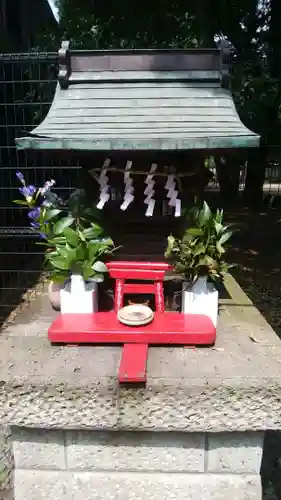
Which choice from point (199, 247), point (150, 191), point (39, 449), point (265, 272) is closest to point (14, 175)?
point (150, 191)

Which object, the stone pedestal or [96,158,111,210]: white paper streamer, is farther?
[96,158,111,210]: white paper streamer

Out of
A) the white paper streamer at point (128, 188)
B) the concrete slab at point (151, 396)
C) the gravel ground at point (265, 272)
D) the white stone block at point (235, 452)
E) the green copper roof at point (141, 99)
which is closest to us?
the concrete slab at point (151, 396)

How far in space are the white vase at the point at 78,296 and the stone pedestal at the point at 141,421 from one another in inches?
9.1

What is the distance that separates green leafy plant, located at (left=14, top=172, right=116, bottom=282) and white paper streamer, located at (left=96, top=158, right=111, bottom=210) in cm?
9

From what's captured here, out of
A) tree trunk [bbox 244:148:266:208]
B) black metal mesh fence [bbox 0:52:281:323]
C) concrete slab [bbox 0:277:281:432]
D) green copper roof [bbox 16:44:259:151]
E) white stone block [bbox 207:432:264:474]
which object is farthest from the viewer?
tree trunk [bbox 244:148:266:208]

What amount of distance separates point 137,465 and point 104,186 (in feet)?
4.33

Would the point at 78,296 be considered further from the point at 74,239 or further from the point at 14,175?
the point at 14,175

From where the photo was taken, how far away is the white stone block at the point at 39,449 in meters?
1.98

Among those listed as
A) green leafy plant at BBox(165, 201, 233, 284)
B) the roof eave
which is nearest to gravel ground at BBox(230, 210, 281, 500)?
green leafy plant at BBox(165, 201, 233, 284)

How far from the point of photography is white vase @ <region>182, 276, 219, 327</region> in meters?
2.21

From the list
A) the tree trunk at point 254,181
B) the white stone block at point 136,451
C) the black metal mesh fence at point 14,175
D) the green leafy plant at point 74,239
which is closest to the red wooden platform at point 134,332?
the green leafy plant at point 74,239

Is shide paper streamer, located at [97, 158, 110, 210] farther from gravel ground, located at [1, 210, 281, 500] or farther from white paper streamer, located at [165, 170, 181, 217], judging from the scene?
gravel ground, located at [1, 210, 281, 500]

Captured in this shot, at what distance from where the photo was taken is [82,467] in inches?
78.2

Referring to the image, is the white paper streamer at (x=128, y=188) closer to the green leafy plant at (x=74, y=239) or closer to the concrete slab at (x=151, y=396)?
the green leafy plant at (x=74, y=239)
